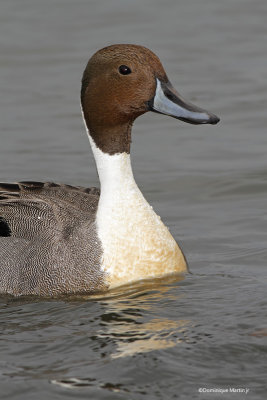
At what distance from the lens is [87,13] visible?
50.5ft

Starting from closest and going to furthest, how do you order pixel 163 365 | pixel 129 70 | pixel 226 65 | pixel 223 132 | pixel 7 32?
pixel 163 365 → pixel 129 70 → pixel 223 132 → pixel 226 65 → pixel 7 32

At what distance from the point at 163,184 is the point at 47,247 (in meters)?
3.15

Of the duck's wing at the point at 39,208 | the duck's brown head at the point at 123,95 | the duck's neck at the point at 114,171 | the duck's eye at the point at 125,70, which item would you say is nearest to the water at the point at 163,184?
the duck's wing at the point at 39,208

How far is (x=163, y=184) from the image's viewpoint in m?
10.4

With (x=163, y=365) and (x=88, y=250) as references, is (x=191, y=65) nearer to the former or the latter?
(x=88, y=250)

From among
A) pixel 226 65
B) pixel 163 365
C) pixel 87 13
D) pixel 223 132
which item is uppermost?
pixel 87 13

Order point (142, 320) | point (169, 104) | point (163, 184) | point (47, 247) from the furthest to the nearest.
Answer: point (163, 184) < point (47, 247) < point (169, 104) < point (142, 320)

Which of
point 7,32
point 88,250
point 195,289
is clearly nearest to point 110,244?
point 88,250

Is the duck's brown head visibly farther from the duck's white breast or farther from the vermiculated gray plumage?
the vermiculated gray plumage

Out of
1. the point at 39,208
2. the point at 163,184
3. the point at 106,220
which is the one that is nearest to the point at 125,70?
the point at 106,220

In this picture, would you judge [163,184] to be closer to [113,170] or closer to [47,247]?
[113,170]

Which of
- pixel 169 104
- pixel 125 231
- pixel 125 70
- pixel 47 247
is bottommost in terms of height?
pixel 47 247

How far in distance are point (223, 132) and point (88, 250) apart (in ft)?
15.6

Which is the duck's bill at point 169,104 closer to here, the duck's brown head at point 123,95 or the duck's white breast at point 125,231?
the duck's brown head at point 123,95
